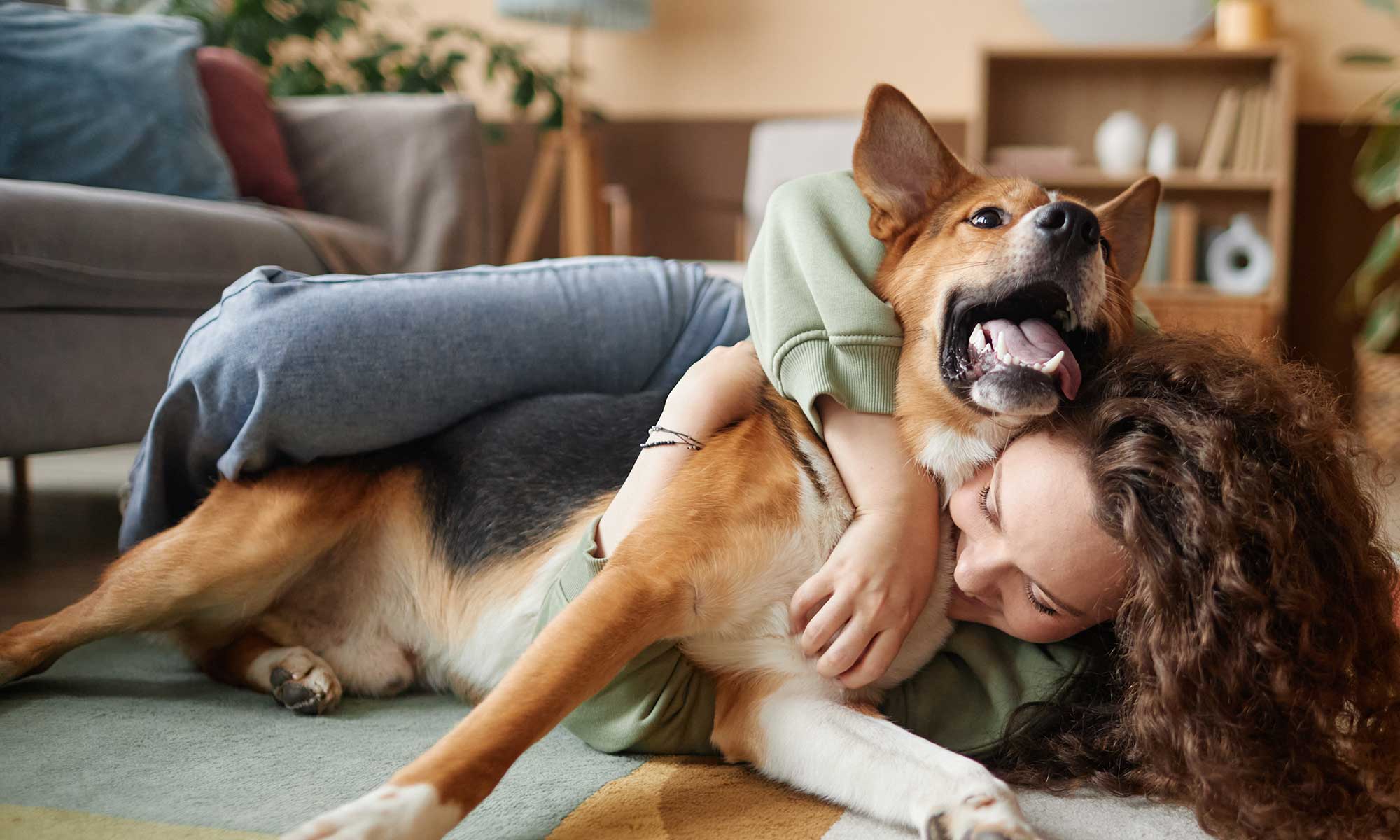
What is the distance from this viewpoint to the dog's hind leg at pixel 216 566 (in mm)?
1479

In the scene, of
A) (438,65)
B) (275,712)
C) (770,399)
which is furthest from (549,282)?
(438,65)

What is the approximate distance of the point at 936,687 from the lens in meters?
1.33

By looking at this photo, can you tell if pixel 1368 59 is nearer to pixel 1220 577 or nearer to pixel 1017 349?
pixel 1017 349

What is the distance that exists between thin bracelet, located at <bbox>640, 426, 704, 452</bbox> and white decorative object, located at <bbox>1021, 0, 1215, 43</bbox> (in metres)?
4.28

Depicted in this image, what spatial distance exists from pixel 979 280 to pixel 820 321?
0.63 feet

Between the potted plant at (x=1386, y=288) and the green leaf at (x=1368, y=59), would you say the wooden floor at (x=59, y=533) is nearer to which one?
the potted plant at (x=1386, y=288)

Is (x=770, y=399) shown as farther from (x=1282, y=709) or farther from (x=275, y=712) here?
(x=275, y=712)

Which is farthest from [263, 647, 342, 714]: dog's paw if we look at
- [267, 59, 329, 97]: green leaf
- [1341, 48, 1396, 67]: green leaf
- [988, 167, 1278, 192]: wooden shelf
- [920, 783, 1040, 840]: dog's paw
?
[1341, 48, 1396, 67]: green leaf

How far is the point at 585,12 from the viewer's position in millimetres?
4836

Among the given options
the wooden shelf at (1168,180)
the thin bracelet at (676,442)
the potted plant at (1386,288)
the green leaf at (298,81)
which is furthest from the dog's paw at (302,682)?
the wooden shelf at (1168,180)

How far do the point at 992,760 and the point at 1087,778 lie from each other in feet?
0.36

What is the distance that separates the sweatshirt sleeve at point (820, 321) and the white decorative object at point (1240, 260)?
4.00 m

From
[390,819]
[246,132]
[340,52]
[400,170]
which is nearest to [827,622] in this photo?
[390,819]

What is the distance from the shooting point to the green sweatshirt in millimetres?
1284
